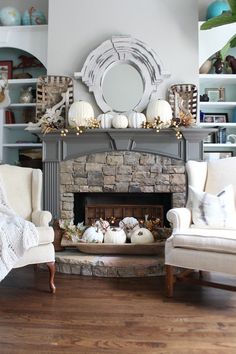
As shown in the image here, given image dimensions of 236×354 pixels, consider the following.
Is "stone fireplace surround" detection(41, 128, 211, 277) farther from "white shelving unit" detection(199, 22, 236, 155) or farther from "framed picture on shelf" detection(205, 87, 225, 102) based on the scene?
"framed picture on shelf" detection(205, 87, 225, 102)

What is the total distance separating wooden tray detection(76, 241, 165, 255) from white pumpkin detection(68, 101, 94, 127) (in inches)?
51.4

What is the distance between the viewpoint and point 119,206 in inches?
156

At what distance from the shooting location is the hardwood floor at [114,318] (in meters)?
1.75

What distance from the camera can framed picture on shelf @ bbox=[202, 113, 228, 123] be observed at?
4215 mm

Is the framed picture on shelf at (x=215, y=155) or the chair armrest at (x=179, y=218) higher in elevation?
the framed picture on shelf at (x=215, y=155)

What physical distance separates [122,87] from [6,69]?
1590 mm

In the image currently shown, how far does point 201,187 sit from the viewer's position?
3.02 metres

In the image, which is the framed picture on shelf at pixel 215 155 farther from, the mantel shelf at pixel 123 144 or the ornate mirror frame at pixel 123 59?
the ornate mirror frame at pixel 123 59

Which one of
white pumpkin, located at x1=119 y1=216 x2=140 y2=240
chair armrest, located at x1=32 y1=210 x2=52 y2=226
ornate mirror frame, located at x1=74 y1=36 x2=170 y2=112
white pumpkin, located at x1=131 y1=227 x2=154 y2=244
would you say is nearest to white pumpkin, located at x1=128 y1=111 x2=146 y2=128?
ornate mirror frame, located at x1=74 y1=36 x2=170 y2=112

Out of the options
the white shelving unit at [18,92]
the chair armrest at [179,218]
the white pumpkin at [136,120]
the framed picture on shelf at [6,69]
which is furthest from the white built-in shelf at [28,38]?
the chair armrest at [179,218]

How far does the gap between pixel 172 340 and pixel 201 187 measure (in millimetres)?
1504

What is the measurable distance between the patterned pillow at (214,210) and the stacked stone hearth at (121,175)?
3.37ft

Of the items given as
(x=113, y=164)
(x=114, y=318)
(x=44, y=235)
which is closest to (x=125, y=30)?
(x=113, y=164)

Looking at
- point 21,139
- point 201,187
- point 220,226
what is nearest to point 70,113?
point 21,139
